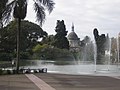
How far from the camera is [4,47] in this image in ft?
229

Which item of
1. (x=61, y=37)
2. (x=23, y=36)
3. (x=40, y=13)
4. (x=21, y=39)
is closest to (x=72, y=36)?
(x=61, y=37)

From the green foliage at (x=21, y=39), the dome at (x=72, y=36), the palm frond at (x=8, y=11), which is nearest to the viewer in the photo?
the palm frond at (x=8, y=11)

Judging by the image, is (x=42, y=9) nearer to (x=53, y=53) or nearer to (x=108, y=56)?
(x=108, y=56)

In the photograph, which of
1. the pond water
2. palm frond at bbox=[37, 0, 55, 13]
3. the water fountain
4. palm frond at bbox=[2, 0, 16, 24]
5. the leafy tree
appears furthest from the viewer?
the leafy tree

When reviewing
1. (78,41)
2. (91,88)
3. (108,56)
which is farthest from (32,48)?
(91,88)

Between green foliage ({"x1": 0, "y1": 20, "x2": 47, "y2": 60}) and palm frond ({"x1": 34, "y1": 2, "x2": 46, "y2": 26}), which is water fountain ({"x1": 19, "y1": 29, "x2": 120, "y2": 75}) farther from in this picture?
green foliage ({"x1": 0, "y1": 20, "x2": 47, "y2": 60})

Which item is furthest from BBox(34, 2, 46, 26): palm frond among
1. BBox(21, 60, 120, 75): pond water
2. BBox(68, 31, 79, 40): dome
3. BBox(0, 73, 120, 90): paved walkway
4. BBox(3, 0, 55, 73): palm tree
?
BBox(68, 31, 79, 40): dome

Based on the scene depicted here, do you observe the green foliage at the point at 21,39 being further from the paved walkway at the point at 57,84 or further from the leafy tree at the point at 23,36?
the paved walkway at the point at 57,84

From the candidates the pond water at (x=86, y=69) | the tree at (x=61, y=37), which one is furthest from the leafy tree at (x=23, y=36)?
the pond water at (x=86, y=69)

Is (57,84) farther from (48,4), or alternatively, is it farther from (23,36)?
(23,36)

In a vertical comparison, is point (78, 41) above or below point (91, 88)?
above

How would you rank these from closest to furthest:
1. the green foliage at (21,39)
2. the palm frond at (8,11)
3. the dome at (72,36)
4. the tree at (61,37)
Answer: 1. the palm frond at (8,11)
2. the green foliage at (21,39)
3. the tree at (61,37)
4. the dome at (72,36)

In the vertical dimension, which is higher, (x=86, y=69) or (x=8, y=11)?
(x=8, y=11)

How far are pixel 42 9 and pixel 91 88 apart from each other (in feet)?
52.4
